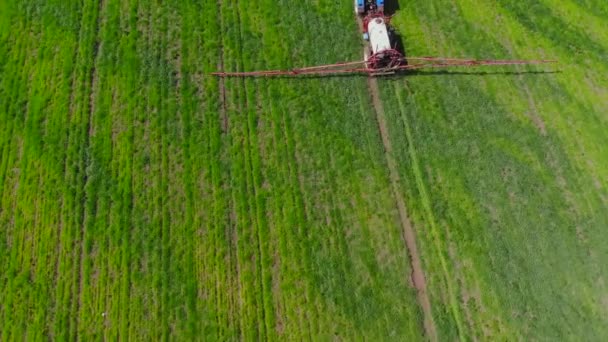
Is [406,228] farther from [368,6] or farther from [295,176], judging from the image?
[368,6]

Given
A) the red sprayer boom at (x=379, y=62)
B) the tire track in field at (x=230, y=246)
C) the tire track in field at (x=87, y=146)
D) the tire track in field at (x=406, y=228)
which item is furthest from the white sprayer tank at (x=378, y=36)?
the tire track in field at (x=87, y=146)

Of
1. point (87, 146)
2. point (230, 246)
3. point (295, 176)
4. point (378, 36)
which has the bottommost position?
point (230, 246)

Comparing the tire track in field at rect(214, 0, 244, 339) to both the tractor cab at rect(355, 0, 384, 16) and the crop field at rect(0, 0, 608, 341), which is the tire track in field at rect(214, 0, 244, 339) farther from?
the tractor cab at rect(355, 0, 384, 16)

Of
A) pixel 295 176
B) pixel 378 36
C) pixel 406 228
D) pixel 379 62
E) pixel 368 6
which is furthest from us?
pixel 368 6

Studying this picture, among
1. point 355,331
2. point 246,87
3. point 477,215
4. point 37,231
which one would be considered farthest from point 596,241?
point 37,231

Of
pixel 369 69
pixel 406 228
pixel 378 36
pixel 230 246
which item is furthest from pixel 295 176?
pixel 378 36

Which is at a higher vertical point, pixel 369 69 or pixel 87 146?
pixel 369 69

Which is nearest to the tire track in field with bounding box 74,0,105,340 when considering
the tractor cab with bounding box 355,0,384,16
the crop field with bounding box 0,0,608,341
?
the crop field with bounding box 0,0,608,341
